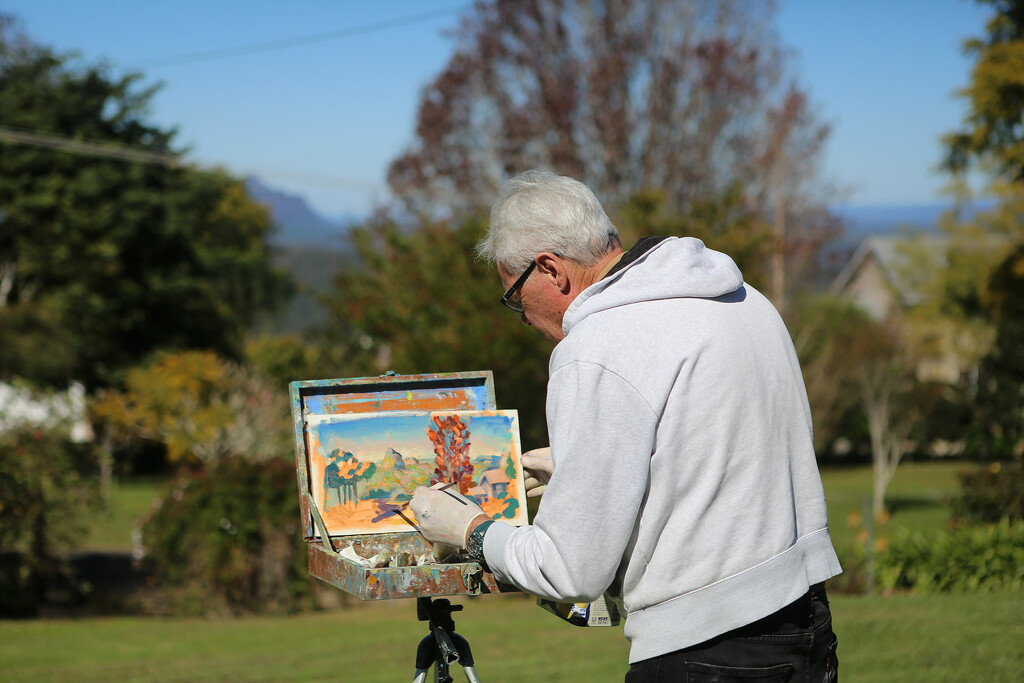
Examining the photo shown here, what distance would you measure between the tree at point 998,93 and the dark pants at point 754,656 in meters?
12.9

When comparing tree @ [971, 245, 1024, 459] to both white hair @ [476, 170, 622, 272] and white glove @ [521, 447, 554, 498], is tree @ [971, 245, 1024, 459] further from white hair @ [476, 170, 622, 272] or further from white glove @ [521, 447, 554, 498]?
white hair @ [476, 170, 622, 272]

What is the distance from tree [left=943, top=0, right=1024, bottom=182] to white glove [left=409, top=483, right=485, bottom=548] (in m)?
12.9

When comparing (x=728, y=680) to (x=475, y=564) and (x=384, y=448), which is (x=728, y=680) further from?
(x=384, y=448)

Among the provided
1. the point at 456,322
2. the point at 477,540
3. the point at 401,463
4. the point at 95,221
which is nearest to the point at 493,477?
the point at 401,463

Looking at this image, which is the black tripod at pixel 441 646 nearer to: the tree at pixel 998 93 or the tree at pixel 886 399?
the tree at pixel 998 93

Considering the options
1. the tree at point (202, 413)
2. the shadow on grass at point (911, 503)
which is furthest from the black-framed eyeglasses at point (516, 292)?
the shadow on grass at point (911, 503)

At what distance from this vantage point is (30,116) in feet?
111

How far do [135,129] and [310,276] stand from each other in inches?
5161

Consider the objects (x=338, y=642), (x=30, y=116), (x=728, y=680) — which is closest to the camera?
(x=728, y=680)

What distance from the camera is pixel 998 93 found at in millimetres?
13250

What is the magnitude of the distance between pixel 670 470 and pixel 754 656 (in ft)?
1.41

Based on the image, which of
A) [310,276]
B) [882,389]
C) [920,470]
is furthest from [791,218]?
[310,276]

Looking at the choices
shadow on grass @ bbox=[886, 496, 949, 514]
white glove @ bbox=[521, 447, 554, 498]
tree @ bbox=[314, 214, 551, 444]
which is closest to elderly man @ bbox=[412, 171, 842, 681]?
white glove @ bbox=[521, 447, 554, 498]

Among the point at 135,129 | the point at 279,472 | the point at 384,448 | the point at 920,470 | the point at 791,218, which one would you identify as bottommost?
the point at 920,470
